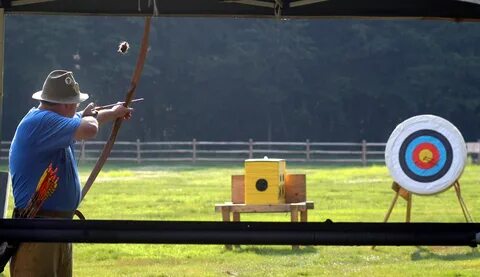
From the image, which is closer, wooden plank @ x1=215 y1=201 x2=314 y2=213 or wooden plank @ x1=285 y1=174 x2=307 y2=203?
wooden plank @ x1=215 y1=201 x2=314 y2=213

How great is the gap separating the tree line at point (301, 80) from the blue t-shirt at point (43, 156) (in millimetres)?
48842

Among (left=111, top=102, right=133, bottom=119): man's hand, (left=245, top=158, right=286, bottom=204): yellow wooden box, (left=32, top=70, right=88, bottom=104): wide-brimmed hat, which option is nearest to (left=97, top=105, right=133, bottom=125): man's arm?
(left=111, top=102, right=133, bottom=119): man's hand

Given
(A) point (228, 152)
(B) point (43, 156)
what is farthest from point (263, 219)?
(A) point (228, 152)

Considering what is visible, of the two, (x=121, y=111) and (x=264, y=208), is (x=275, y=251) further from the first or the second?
(x=121, y=111)

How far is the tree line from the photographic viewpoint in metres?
55.3

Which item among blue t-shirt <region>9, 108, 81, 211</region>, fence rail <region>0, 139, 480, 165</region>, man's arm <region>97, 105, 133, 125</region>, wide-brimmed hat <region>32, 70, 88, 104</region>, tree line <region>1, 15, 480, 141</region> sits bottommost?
blue t-shirt <region>9, 108, 81, 211</region>

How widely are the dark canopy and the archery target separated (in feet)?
19.2

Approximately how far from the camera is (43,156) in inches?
207

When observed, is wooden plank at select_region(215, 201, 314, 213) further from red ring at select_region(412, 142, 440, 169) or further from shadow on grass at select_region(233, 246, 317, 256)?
red ring at select_region(412, 142, 440, 169)

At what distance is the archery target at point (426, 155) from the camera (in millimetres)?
12305

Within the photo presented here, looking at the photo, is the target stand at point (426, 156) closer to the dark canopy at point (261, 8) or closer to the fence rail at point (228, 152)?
the dark canopy at point (261, 8)

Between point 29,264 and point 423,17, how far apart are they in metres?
2.29

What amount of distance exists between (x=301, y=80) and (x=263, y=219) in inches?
1660

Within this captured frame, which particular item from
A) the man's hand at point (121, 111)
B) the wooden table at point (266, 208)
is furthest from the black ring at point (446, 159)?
the man's hand at point (121, 111)
